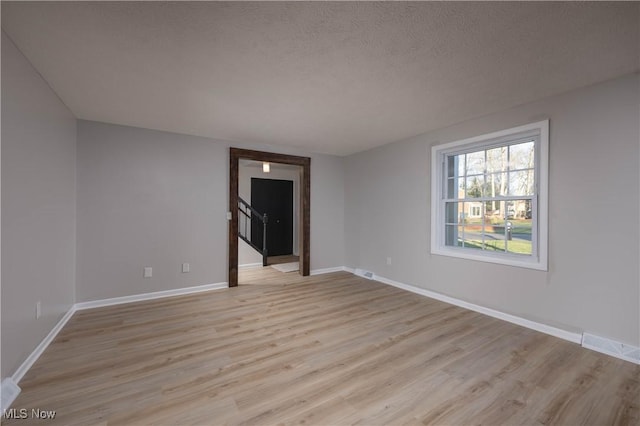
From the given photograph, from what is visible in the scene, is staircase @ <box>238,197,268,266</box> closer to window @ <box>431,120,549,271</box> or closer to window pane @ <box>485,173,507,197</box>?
window @ <box>431,120,549,271</box>

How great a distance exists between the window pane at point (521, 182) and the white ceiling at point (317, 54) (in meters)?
0.74

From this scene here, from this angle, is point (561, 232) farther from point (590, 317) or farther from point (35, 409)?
point (35, 409)

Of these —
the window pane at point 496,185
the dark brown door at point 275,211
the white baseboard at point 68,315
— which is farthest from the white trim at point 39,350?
the window pane at point 496,185

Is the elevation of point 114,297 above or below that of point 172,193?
below

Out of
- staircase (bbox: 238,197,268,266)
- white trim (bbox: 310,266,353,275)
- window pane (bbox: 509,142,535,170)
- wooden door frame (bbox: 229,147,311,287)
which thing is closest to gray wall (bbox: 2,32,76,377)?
wooden door frame (bbox: 229,147,311,287)

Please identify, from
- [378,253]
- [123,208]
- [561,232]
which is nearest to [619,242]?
[561,232]

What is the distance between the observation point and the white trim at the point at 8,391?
62.2 inches

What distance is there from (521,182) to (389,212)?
1830mm

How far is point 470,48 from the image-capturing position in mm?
1863

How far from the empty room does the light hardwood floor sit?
0.06ft

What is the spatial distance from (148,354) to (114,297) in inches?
66.9

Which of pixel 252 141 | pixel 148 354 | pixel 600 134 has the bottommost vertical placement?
pixel 148 354

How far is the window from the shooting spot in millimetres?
2777

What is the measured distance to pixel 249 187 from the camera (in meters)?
6.43
